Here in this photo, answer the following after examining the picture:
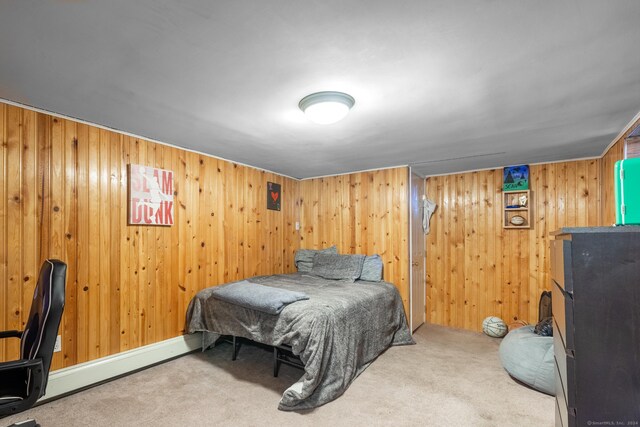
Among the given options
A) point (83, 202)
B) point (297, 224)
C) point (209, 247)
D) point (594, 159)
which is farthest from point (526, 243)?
point (83, 202)

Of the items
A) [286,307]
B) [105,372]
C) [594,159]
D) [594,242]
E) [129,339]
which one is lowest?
[105,372]

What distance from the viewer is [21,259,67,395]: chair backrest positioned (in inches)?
57.3

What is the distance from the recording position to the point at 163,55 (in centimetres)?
153

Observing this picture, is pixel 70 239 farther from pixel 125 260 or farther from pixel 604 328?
pixel 604 328

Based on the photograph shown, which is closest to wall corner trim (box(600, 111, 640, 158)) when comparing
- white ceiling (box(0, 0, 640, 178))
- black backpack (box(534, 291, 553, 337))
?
white ceiling (box(0, 0, 640, 178))

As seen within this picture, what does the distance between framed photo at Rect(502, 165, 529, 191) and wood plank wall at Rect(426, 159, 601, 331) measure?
0.34 ft

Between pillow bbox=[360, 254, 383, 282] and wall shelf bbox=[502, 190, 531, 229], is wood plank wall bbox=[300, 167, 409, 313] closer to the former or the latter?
pillow bbox=[360, 254, 383, 282]

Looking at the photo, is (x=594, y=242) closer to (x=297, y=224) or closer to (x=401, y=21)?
(x=401, y=21)

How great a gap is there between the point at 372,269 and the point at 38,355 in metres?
3.15

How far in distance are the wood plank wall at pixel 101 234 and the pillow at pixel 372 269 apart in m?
1.61

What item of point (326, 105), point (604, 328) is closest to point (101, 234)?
point (326, 105)

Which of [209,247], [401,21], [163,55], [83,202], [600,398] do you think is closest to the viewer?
[600,398]

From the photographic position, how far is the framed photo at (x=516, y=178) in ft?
12.5

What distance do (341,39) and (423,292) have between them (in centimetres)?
391
